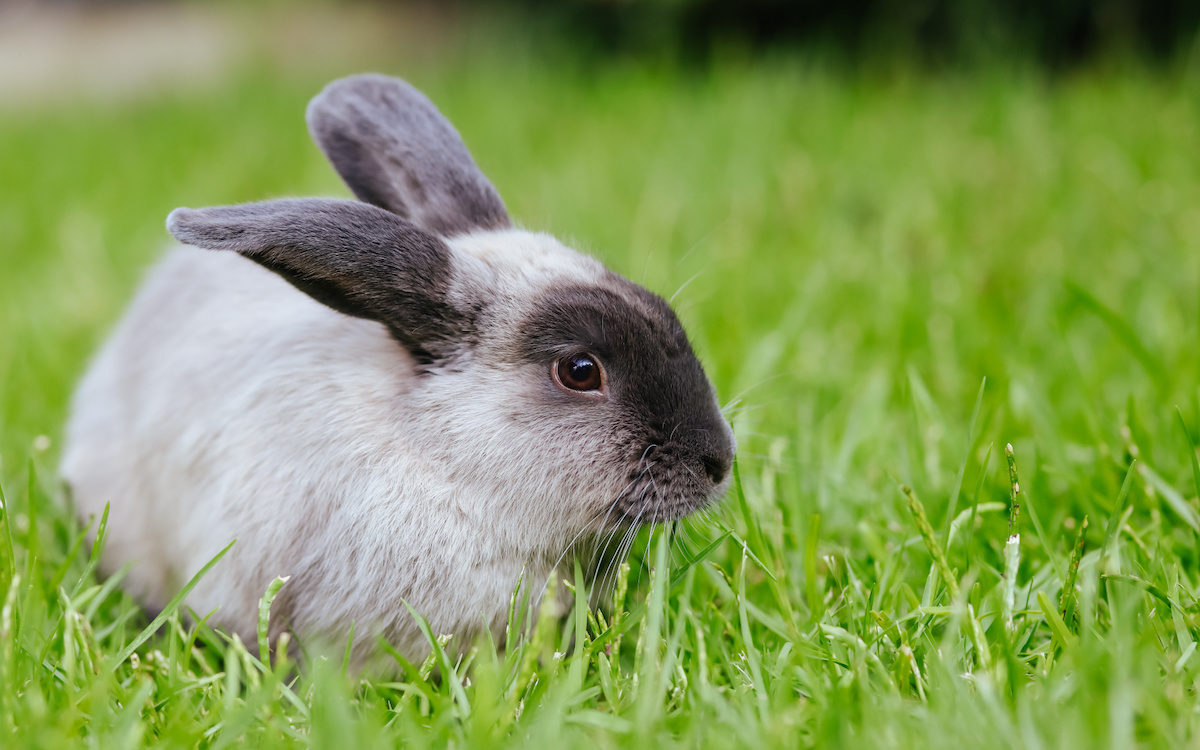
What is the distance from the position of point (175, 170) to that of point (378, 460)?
17.6ft

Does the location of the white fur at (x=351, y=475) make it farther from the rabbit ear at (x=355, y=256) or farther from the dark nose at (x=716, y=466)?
the dark nose at (x=716, y=466)

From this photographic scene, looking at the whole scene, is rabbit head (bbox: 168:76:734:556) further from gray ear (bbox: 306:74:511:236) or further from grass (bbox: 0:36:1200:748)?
gray ear (bbox: 306:74:511:236)

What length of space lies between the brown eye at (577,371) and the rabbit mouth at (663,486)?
23cm

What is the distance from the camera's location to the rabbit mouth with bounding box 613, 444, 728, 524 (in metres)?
2.43

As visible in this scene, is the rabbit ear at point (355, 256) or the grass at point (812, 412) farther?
the rabbit ear at point (355, 256)

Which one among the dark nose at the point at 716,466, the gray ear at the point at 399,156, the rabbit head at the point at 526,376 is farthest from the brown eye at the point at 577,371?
the gray ear at the point at 399,156

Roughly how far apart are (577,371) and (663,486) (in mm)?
358

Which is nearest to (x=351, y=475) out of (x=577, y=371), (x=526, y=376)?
(x=526, y=376)

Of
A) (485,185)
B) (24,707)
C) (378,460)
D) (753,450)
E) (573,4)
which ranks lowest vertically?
(753,450)

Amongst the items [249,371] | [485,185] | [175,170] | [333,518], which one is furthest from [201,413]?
[175,170]

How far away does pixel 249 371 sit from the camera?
8.75ft

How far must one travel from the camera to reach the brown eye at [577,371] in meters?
2.48

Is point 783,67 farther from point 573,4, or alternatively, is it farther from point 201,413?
point 201,413

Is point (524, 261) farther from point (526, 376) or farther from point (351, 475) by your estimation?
point (351, 475)
